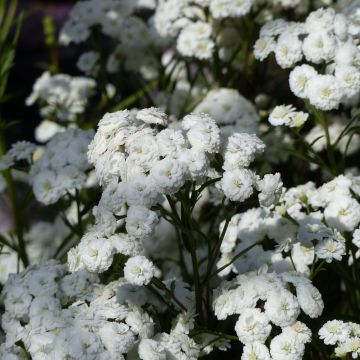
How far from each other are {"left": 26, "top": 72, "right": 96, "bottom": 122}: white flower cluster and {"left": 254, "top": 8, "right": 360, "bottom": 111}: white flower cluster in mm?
1192

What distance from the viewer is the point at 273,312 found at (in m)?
2.11

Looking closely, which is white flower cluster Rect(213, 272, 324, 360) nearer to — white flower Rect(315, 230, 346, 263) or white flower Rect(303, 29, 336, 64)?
white flower Rect(315, 230, 346, 263)

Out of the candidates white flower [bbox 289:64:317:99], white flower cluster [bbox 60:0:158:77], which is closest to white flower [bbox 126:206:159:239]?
white flower [bbox 289:64:317:99]

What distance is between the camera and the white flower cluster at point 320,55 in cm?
255

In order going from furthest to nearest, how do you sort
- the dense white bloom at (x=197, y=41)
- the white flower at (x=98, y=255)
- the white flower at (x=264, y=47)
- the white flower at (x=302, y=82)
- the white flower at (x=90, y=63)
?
the white flower at (x=90, y=63) → the dense white bloom at (x=197, y=41) → the white flower at (x=264, y=47) → the white flower at (x=302, y=82) → the white flower at (x=98, y=255)

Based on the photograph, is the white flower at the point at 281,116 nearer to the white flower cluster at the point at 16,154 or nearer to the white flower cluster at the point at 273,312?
the white flower cluster at the point at 273,312

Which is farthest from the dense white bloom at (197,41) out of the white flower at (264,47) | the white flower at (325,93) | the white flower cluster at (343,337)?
the white flower cluster at (343,337)

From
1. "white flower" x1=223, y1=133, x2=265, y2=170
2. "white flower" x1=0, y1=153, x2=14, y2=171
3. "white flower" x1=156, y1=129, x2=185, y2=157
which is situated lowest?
"white flower" x1=0, y1=153, x2=14, y2=171

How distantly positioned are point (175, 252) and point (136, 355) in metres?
1.00

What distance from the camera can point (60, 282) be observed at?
8.03ft

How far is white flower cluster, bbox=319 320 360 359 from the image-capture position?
6.92 feet

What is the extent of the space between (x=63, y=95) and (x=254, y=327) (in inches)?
77.1

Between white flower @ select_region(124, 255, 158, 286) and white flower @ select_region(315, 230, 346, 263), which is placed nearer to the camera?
white flower @ select_region(124, 255, 158, 286)

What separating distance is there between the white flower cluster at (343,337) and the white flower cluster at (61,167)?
964 millimetres
